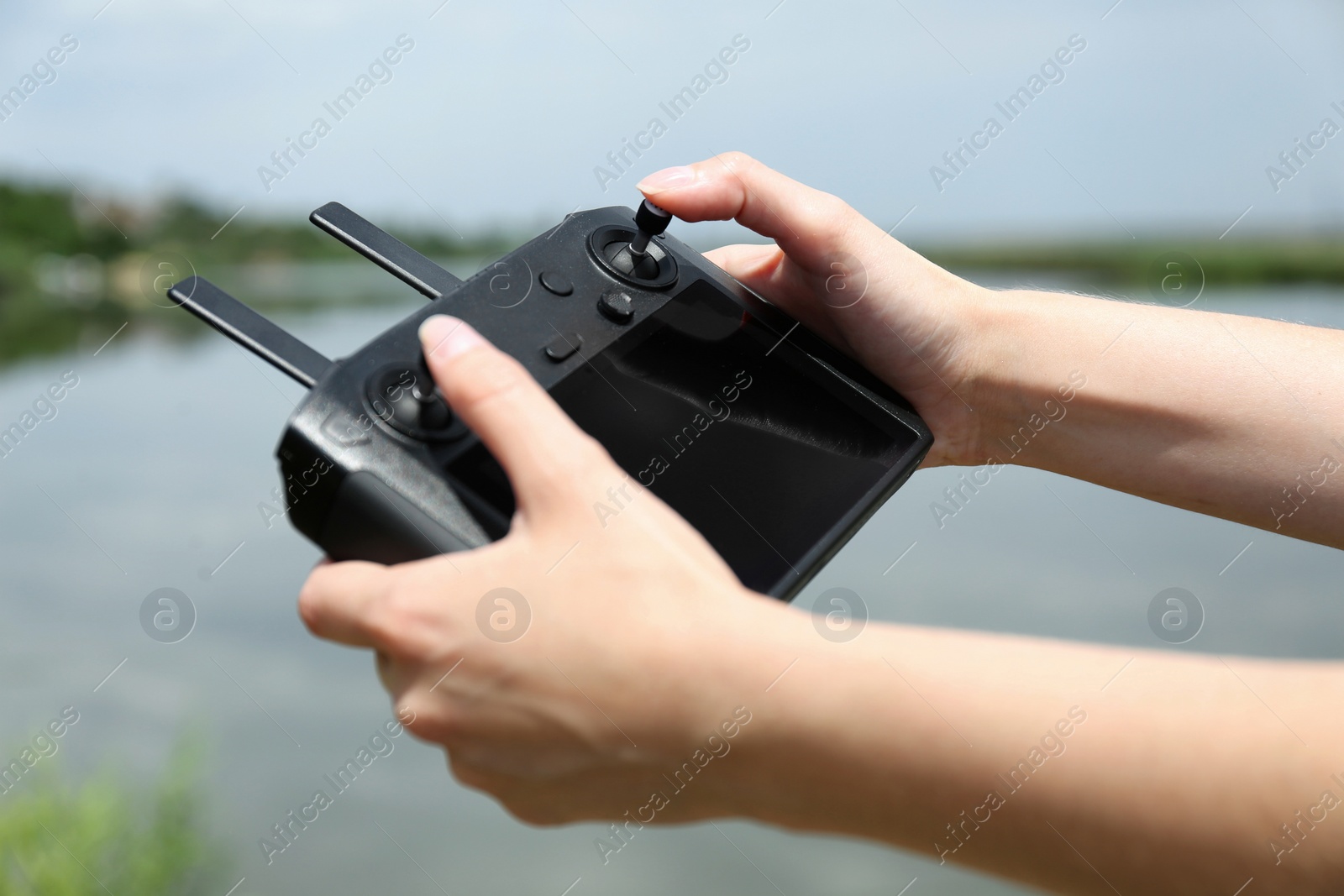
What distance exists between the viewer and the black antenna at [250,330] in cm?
97

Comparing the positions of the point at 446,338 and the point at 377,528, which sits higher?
the point at 446,338

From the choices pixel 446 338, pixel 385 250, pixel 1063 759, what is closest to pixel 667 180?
pixel 385 250

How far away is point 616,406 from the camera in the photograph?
1.04 metres

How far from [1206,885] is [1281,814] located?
8 cm

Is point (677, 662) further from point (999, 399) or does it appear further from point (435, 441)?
point (999, 399)

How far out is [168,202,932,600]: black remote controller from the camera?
869 millimetres

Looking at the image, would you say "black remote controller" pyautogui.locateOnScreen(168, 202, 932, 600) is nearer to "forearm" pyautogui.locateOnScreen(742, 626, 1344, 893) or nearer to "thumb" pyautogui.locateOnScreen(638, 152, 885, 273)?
"thumb" pyautogui.locateOnScreen(638, 152, 885, 273)

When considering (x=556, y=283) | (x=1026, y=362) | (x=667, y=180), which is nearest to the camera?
(x=556, y=283)

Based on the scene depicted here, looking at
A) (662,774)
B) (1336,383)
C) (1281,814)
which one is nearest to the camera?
(1281,814)

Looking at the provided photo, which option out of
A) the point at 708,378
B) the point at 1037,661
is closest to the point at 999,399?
the point at 708,378

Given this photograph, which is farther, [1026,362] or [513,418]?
[1026,362]

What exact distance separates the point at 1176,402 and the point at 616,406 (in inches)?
33.4

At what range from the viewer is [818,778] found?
699 millimetres

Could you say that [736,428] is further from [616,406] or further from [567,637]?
[567,637]
